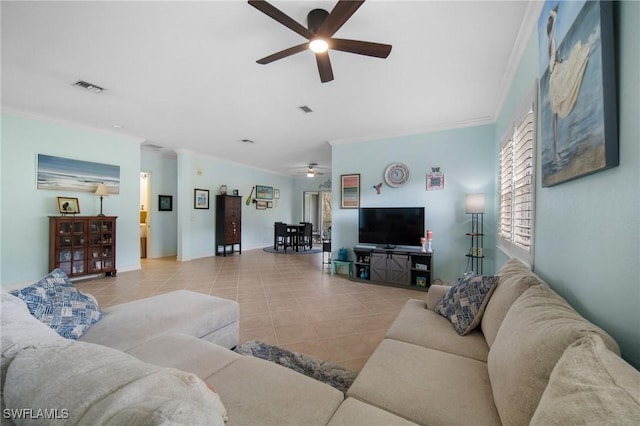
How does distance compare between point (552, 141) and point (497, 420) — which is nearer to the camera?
point (497, 420)

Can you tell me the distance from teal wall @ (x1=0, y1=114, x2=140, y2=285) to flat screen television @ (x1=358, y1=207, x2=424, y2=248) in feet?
15.4

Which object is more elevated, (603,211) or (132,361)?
(603,211)

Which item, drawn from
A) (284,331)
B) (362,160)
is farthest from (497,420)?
(362,160)

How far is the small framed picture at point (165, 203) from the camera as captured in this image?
6367 mm

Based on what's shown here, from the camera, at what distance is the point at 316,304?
3.34 meters

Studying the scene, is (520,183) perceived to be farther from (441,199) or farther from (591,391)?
(591,391)

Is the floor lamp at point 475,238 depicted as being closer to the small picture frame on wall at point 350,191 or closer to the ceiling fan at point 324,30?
the small picture frame on wall at point 350,191

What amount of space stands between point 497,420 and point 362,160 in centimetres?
426

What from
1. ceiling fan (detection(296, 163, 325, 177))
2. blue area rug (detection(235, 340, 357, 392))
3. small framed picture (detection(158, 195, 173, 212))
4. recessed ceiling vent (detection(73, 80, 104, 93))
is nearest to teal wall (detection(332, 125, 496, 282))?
blue area rug (detection(235, 340, 357, 392))

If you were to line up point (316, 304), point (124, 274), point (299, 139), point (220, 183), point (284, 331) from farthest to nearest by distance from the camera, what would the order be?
point (220, 183), point (299, 139), point (124, 274), point (316, 304), point (284, 331)

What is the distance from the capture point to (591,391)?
21.5 inches

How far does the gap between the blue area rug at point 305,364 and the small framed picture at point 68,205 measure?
4.03m

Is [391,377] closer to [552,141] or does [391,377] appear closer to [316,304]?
[552,141]

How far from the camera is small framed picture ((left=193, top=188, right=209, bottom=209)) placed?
6.44m
